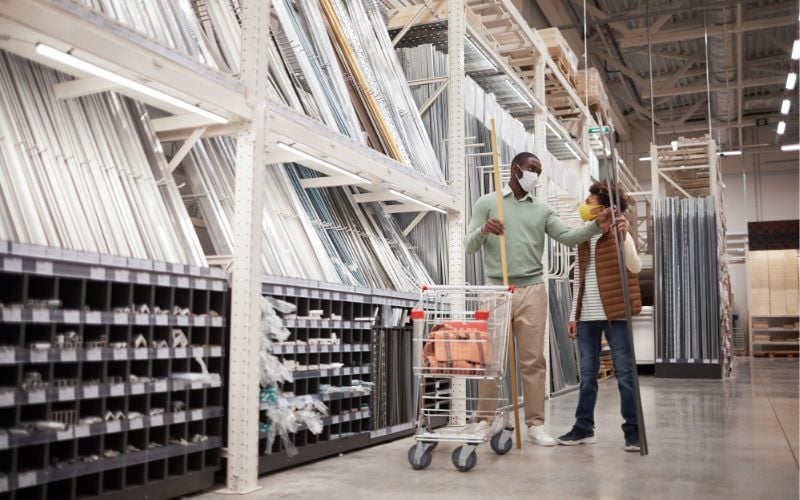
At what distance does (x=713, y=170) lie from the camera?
11117 millimetres

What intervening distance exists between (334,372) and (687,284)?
758cm

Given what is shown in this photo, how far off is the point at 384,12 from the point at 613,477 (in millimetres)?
4120

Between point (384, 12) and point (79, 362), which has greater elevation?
point (384, 12)

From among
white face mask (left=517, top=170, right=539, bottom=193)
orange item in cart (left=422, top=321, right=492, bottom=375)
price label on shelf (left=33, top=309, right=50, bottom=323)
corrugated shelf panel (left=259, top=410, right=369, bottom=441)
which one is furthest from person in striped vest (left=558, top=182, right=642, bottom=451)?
price label on shelf (left=33, top=309, right=50, bottom=323)

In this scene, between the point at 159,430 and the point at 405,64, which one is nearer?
the point at 159,430

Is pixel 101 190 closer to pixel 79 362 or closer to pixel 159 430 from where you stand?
pixel 79 362

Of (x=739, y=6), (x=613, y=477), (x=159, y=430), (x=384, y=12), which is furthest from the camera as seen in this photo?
(x=739, y=6)

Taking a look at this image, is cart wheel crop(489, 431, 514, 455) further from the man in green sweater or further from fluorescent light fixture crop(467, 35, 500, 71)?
fluorescent light fixture crop(467, 35, 500, 71)

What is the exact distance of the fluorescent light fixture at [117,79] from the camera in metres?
2.42

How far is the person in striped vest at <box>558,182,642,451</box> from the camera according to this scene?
167 inches

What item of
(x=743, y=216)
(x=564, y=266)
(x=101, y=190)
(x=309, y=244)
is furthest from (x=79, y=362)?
(x=743, y=216)

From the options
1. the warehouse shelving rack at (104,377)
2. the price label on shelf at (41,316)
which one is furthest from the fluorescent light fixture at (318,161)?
the price label on shelf at (41,316)

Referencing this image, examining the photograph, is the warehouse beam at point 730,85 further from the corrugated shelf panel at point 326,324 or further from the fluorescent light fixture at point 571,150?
the corrugated shelf panel at point 326,324

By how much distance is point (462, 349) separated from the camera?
12.1 feet
